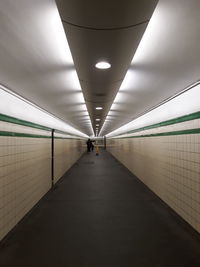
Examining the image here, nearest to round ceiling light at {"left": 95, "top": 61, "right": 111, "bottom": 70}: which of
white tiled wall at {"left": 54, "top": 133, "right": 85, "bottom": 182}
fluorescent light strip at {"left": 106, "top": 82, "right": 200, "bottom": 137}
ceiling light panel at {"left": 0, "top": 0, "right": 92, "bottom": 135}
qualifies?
ceiling light panel at {"left": 0, "top": 0, "right": 92, "bottom": 135}

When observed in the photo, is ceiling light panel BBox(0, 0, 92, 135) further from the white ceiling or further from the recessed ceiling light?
the recessed ceiling light

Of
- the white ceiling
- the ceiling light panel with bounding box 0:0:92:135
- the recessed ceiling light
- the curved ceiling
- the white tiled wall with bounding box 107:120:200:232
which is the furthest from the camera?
the white tiled wall with bounding box 107:120:200:232

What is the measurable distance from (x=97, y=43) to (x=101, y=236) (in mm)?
2675

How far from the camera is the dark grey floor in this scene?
2.50 m

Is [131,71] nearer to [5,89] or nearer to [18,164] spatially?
[5,89]

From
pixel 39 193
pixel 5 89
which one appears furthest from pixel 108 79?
pixel 39 193

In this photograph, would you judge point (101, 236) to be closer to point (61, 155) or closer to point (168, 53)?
point (168, 53)

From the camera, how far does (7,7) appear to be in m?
1.52

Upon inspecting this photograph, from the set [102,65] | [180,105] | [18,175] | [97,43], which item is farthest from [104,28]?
[18,175]

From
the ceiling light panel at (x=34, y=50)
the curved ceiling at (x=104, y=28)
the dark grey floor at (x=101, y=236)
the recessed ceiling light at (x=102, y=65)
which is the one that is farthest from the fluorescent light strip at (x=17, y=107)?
the dark grey floor at (x=101, y=236)

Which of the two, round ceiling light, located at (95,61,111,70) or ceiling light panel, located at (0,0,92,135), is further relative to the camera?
round ceiling light, located at (95,61,111,70)

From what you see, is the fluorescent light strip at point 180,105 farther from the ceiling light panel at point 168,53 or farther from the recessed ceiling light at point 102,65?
the recessed ceiling light at point 102,65

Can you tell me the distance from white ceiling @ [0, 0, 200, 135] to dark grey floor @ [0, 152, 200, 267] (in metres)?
2.36

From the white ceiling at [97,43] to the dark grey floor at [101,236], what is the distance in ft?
7.74
